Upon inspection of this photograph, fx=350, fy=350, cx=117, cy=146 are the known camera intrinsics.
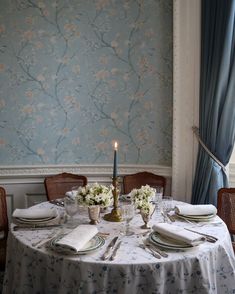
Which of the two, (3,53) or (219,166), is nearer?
(219,166)

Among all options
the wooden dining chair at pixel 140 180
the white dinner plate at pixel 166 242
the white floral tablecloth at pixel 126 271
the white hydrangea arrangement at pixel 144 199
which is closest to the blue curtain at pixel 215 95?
the wooden dining chair at pixel 140 180

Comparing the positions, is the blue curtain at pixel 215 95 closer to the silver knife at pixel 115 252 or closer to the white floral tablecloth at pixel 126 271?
the white floral tablecloth at pixel 126 271

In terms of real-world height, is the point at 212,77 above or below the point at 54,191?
above

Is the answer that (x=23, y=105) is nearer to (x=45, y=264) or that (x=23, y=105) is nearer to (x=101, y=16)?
(x=101, y=16)

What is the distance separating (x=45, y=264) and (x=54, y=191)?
141cm

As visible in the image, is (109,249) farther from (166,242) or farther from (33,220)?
(33,220)

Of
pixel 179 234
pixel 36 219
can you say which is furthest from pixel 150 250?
pixel 36 219

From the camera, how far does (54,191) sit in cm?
297

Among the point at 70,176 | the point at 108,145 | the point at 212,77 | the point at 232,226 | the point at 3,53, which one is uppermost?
the point at 3,53

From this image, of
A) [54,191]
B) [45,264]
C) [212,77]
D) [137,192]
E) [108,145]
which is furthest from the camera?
[108,145]

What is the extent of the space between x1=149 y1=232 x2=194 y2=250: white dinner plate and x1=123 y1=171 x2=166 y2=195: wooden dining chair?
131 centimetres

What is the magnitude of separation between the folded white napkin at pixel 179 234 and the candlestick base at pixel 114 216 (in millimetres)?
318

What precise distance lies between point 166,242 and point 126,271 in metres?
0.28

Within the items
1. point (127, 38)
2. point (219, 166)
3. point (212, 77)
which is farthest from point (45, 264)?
point (127, 38)
